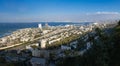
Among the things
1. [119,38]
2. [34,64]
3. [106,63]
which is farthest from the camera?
[34,64]

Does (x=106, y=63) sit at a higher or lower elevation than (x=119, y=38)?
lower

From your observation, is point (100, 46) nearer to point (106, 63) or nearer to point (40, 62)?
point (106, 63)

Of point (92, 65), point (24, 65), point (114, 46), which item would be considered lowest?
point (24, 65)

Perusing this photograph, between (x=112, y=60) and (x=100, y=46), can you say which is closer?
(x=112, y=60)

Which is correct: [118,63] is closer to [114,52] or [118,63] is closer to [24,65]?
[114,52]

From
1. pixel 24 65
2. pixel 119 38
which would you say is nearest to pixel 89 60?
pixel 119 38

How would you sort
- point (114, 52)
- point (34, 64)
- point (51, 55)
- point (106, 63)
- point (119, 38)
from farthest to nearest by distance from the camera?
point (51, 55) → point (34, 64) → point (119, 38) → point (114, 52) → point (106, 63)

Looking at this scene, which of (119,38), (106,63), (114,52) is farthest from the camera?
(119,38)

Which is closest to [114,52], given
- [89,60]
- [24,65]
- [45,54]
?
[89,60]

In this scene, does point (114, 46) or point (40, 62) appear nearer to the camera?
point (114, 46)
